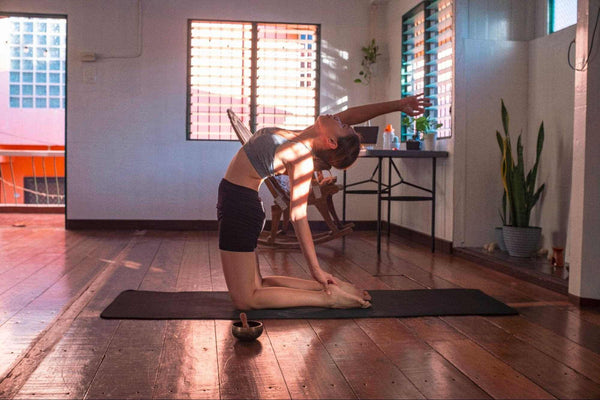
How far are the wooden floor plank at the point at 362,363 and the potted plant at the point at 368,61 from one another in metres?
4.57

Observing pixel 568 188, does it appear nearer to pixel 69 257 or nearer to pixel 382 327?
pixel 382 327

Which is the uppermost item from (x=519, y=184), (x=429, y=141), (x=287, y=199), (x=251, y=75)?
(x=251, y=75)

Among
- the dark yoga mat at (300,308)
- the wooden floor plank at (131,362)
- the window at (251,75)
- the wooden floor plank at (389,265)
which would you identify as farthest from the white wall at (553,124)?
the wooden floor plank at (131,362)

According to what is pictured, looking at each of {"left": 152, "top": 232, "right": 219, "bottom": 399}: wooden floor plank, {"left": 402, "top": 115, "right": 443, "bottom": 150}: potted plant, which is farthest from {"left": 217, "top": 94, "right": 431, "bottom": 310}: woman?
{"left": 402, "top": 115, "right": 443, "bottom": 150}: potted plant

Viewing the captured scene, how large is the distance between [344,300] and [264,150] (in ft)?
2.64

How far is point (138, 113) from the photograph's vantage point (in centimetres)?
688

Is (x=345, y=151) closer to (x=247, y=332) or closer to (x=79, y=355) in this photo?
(x=247, y=332)

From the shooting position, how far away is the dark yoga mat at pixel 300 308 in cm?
302

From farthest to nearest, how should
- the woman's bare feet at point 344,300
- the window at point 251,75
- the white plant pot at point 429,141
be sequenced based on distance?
the window at point 251,75
the white plant pot at point 429,141
the woman's bare feet at point 344,300

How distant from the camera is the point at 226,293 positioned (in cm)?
353

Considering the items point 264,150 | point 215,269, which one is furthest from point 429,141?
point 264,150

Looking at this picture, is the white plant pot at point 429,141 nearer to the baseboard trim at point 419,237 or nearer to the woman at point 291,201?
the baseboard trim at point 419,237

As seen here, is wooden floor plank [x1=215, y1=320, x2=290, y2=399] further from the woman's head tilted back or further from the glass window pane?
the glass window pane

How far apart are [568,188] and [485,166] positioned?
0.80m
